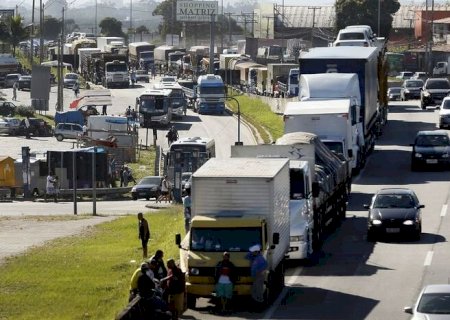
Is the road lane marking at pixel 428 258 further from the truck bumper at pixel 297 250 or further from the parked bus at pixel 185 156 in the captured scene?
the parked bus at pixel 185 156

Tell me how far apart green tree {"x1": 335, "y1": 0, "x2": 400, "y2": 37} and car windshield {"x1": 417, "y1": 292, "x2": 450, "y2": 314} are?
442 ft

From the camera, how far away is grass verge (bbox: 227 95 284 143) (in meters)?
78.5

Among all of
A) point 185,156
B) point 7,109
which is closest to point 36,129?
point 7,109

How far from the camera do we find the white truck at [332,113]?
48.4 metres

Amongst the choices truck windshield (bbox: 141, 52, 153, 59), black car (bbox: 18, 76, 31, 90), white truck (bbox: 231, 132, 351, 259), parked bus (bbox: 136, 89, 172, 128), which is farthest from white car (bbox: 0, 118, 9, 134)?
truck windshield (bbox: 141, 52, 153, 59)

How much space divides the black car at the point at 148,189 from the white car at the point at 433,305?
130 feet

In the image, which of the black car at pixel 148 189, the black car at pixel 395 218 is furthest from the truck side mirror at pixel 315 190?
the black car at pixel 148 189

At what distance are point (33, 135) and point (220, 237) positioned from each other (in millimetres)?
68919

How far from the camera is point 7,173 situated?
66.8 metres

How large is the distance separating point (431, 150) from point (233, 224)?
27.3 m

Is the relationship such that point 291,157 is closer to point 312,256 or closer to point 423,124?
point 312,256

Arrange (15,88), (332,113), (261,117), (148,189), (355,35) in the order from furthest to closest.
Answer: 1. (15,88)
2. (261,117)
3. (355,35)
4. (148,189)
5. (332,113)

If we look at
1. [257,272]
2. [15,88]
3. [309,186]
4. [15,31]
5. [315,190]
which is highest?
[309,186]

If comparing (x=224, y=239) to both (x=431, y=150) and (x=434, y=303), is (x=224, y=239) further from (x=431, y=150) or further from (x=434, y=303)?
(x=431, y=150)
